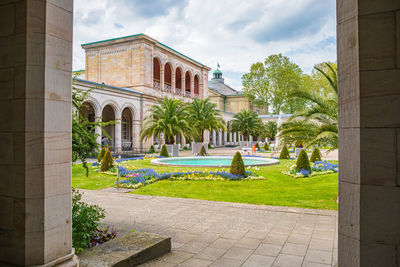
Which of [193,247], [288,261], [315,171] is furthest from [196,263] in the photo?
[315,171]

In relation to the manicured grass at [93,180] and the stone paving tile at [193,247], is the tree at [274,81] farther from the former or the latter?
the stone paving tile at [193,247]

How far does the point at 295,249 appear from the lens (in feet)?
14.7

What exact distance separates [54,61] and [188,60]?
40875 millimetres

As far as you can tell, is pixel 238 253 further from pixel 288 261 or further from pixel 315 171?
pixel 315 171

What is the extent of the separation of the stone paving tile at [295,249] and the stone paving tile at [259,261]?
0.39m

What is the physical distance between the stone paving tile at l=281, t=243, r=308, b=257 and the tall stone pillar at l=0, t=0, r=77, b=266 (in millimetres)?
3093
